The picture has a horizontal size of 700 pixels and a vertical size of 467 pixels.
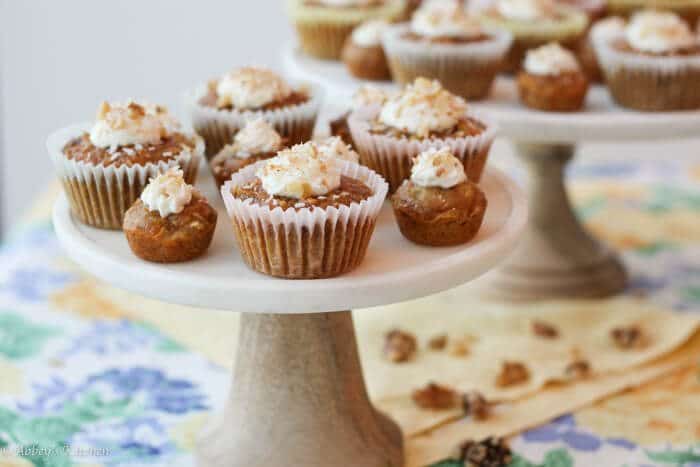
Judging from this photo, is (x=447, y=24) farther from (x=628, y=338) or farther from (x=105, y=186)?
(x=105, y=186)

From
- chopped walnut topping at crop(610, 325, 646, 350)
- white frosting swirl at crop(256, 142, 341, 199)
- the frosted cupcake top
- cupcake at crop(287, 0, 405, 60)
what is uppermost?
white frosting swirl at crop(256, 142, 341, 199)

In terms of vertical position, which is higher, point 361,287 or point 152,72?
point 361,287

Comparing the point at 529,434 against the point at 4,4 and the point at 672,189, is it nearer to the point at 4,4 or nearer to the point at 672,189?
the point at 672,189

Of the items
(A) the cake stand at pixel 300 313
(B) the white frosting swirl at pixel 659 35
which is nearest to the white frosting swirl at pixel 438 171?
(A) the cake stand at pixel 300 313

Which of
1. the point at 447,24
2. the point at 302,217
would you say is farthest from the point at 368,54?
the point at 302,217

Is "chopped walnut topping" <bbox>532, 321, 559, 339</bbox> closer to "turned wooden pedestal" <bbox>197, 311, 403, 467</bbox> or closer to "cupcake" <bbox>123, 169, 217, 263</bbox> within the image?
"turned wooden pedestal" <bbox>197, 311, 403, 467</bbox>

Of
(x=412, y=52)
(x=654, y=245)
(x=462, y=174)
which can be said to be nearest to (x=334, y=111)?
(x=412, y=52)

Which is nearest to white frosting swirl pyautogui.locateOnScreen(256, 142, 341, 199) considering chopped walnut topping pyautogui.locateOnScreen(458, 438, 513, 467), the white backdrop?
chopped walnut topping pyautogui.locateOnScreen(458, 438, 513, 467)
